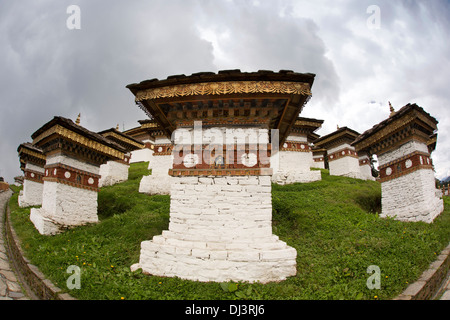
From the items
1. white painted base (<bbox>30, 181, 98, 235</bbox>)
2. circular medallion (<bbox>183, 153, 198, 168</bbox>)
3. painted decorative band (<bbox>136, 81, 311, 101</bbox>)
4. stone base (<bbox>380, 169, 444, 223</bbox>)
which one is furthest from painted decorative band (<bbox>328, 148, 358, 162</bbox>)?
white painted base (<bbox>30, 181, 98, 235</bbox>)

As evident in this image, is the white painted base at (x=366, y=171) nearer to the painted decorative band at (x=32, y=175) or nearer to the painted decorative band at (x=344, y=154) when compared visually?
the painted decorative band at (x=344, y=154)

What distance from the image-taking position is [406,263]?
484cm

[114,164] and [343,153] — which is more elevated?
[343,153]

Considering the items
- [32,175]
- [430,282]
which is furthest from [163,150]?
[430,282]

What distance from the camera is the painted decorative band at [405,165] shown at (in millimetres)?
7832

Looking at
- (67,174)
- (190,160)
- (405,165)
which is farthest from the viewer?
(67,174)

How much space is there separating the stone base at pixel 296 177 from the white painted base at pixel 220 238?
11.1 meters

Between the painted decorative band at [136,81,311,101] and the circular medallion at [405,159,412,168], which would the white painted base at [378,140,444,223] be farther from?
the painted decorative band at [136,81,311,101]

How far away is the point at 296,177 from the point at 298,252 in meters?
10.8

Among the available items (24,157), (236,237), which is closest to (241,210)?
(236,237)

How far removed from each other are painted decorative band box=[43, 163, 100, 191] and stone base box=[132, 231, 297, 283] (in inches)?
208

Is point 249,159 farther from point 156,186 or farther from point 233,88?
point 156,186

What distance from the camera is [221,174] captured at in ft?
19.0
